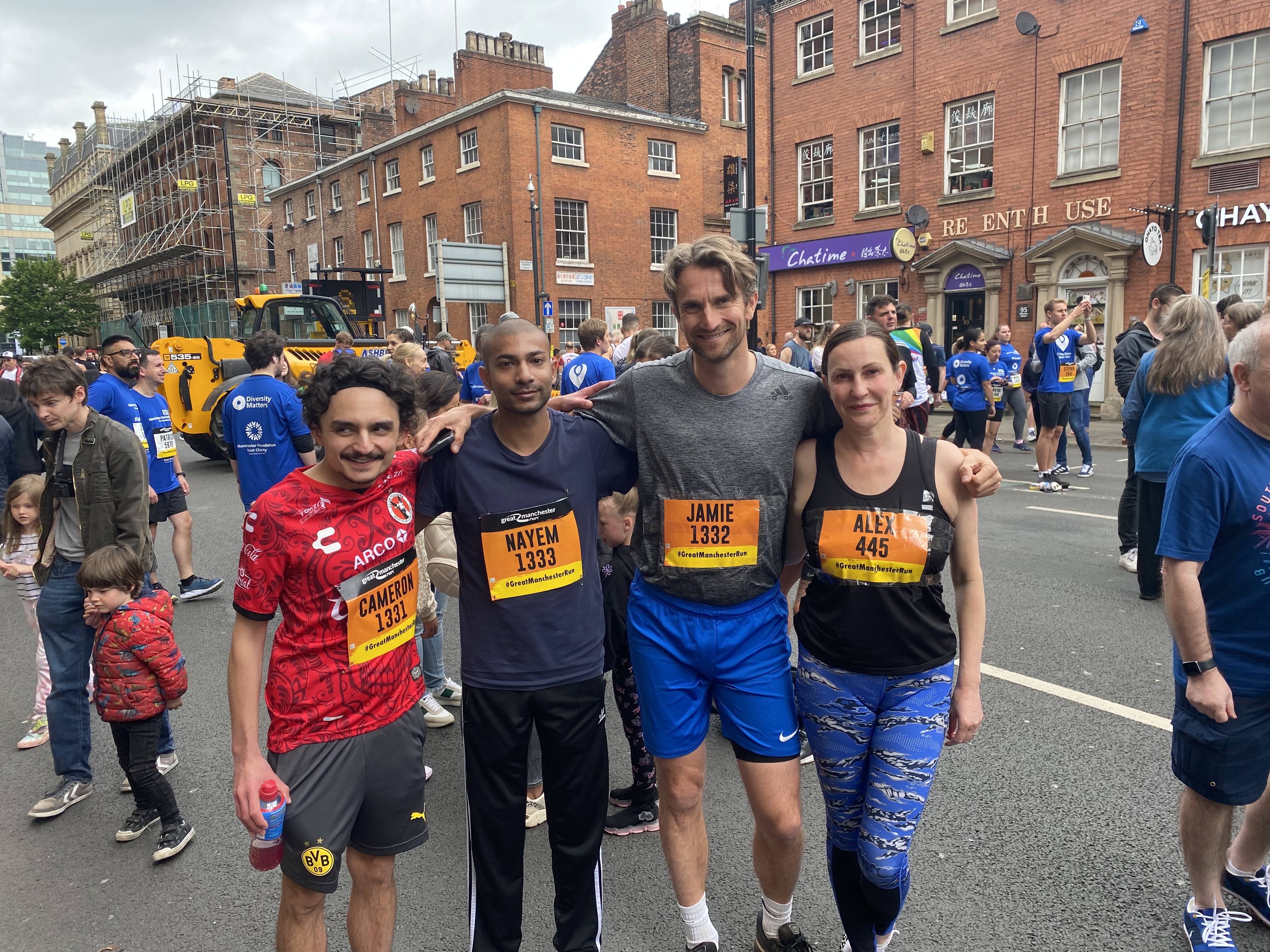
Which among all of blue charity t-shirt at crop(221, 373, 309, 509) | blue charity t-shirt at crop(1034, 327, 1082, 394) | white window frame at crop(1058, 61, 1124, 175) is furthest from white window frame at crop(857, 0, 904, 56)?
blue charity t-shirt at crop(221, 373, 309, 509)

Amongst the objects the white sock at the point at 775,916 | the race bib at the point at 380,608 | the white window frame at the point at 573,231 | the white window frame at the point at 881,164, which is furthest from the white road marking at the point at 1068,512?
the white window frame at the point at 573,231

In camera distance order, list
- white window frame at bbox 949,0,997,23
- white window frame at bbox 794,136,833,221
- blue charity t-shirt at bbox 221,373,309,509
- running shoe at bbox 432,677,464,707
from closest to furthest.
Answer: running shoe at bbox 432,677,464,707
blue charity t-shirt at bbox 221,373,309,509
white window frame at bbox 949,0,997,23
white window frame at bbox 794,136,833,221

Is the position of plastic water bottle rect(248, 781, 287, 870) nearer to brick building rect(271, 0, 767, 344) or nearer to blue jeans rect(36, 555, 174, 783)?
blue jeans rect(36, 555, 174, 783)

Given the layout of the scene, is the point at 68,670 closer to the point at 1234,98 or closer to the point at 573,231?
the point at 1234,98

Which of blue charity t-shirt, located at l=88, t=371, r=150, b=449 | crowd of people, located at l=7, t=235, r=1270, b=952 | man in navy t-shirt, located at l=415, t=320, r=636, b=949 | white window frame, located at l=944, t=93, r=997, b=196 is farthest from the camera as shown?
white window frame, located at l=944, t=93, r=997, b=196

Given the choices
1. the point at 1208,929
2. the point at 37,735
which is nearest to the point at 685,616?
the point at 1208,929

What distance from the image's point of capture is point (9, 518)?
436cm

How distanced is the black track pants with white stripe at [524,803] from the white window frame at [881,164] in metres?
20.2

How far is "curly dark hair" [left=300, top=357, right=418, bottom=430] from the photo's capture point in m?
2.20

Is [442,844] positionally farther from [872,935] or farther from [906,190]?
[906,190]

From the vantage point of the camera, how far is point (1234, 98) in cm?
1493

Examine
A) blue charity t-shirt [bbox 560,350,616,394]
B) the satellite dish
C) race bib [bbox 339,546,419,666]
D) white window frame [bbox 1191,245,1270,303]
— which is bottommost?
race bib [bbox 339,546,419,666]

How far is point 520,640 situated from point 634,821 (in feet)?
5.10

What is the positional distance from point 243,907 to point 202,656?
2946 mm
